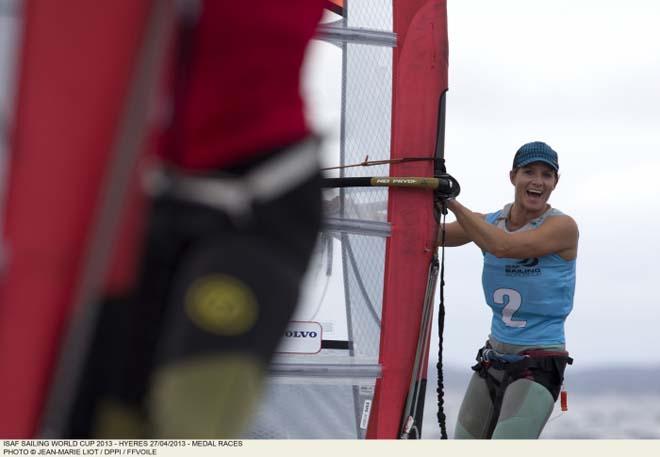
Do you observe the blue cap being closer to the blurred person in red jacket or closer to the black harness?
the black harness

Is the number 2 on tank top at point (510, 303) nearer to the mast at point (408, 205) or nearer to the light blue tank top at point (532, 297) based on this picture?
the light blue tank top at point (532, 297)

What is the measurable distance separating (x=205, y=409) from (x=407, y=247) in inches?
140

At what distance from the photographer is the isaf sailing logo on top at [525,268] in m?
3.95

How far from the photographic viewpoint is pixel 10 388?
1.00m

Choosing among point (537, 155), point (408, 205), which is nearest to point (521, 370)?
point (537, 155)

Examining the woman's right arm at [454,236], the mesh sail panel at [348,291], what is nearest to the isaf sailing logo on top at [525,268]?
the woman's right arm at [454,236]

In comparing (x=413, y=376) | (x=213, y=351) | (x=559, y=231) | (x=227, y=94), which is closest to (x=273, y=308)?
(x=213, y=351)

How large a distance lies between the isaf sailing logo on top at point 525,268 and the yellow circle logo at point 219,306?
3.05 m

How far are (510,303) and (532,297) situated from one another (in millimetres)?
95

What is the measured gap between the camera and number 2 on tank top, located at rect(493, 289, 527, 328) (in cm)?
393

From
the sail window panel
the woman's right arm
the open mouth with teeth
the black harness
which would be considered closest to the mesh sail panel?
the sail window panel

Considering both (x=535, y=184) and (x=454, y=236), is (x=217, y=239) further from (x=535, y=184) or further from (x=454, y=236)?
(x=454, y=236)

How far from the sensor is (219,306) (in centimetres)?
101

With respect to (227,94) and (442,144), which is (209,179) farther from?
(442,144)
